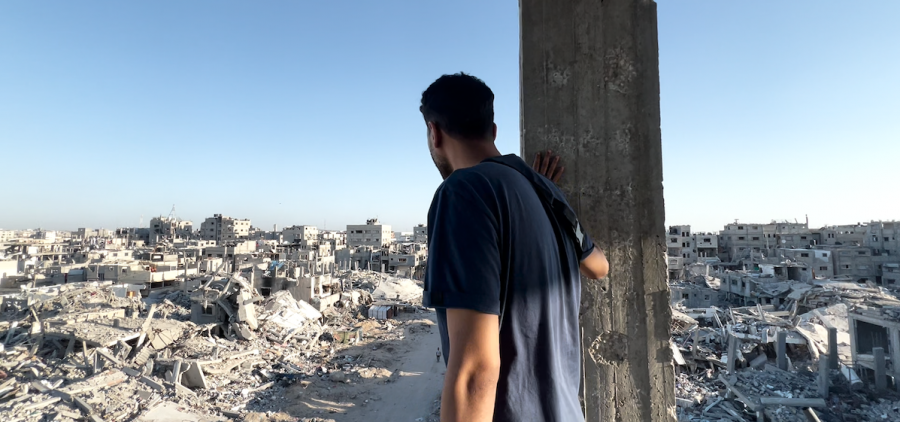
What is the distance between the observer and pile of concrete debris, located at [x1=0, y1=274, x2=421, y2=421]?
1017 centimetres

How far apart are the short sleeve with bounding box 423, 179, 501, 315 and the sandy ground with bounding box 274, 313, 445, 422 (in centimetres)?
1149

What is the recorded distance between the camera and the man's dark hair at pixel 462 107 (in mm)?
1083

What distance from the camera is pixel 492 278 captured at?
0.81m

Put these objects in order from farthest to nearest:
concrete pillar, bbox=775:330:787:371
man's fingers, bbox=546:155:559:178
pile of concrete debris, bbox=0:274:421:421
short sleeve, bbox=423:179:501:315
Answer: concrete pillar, bbox=775:330:787:371 → pile of concrete debris, bbox=0:274:421:421 → man's fingers, bbox=546:155:559:178 → short sleeve, bbox=423:179:501:315

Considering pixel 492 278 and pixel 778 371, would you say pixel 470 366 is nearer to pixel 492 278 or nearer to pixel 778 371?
pixel 492 278

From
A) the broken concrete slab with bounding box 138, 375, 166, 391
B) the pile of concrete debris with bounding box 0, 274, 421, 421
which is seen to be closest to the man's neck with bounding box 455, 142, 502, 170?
the pile of concrete debris with bounding box 0, 274, 421, 421

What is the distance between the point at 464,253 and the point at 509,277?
14cm

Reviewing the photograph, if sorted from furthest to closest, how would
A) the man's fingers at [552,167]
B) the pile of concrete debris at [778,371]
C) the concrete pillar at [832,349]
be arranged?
1. the concrete pillar at [832,349]
2. the pile of concrete debris at [778,371]
3. the man's fingers at [552,167]

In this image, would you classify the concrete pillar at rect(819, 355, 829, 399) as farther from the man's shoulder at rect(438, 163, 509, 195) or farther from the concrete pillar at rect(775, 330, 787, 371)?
the man's shoulder at rect(438, 163, 509, 195)

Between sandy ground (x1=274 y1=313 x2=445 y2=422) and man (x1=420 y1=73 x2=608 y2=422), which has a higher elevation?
man (x1=420 y1=73 x2=608 y2=422)

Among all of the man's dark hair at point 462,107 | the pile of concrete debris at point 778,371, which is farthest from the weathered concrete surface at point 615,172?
the pile of concrete debris at point 778,371

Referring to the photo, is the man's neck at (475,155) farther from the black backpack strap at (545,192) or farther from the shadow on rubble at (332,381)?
the shadow on rubble at (332,381)

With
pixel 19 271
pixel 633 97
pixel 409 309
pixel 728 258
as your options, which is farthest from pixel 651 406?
pixel 728 258

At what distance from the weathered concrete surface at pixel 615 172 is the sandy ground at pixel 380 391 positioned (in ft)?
33.1
